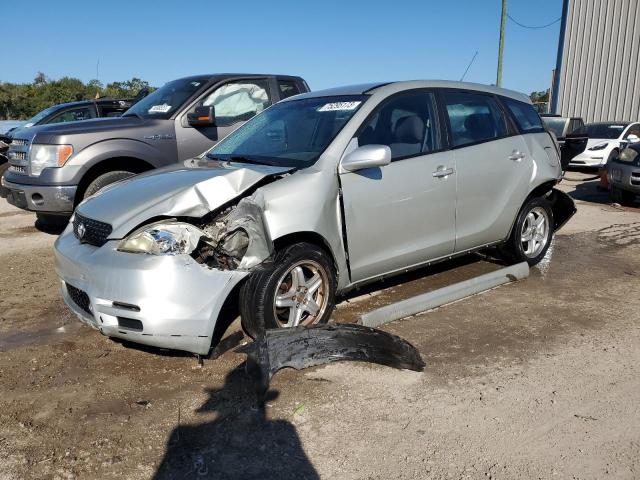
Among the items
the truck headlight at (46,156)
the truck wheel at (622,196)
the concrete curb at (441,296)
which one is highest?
the truck headlight at (46,156)

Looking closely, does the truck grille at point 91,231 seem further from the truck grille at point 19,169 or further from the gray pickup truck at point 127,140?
the truck grille at point 19,169

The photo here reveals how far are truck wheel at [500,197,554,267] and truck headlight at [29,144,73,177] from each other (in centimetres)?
484

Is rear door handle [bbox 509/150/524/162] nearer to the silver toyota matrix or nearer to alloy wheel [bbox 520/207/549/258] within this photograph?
the silver toyota matrix

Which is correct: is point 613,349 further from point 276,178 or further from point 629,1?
point 629,1

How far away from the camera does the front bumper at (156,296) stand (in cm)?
315

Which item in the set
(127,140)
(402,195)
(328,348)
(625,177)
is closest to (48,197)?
(127,140)

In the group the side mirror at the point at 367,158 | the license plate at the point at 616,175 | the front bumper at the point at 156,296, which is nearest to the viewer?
the front bumper at the point at 156,296

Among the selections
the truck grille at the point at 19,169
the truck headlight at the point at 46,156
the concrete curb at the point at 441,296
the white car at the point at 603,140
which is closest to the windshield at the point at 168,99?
the truck headlight at the point at 46,156

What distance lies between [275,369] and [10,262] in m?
4.20

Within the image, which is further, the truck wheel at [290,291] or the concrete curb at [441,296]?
the concrete curb at [441,296]

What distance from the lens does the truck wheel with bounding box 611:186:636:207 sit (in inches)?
391

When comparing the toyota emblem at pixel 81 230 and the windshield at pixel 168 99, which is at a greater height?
the windshield at pixel 168 99

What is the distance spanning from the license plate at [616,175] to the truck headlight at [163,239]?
8.73 m

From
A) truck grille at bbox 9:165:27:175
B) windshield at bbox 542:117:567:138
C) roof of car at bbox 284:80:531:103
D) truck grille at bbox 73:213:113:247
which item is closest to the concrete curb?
roof of car at bbox 284:80:531:103
